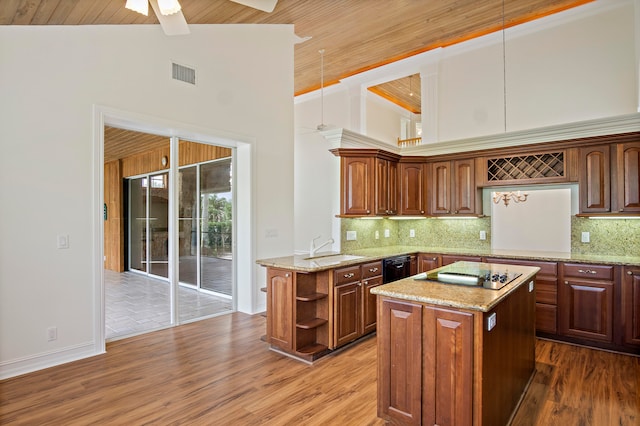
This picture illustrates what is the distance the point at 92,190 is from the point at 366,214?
10.2ft

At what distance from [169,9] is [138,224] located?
3.37m

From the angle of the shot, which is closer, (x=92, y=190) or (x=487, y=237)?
(x=92, y=190)

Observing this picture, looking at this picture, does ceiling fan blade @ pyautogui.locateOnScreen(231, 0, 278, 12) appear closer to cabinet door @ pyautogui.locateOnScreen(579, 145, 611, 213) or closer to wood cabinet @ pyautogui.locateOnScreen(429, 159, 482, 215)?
wood cabinet @ pyautogui.locateOnScreen(429, 159, 482, 215)

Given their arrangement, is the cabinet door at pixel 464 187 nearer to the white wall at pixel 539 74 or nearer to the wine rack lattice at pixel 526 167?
the wine rack lattice at pixel 526 167

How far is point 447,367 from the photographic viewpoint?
2070mm

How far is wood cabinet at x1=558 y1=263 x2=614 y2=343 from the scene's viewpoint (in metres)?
3.68

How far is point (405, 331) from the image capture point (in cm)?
226

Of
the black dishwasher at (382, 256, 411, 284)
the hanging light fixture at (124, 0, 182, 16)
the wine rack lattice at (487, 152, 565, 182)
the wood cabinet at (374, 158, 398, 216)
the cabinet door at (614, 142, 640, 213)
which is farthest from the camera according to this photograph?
the wood cabinet at (374, 158, 398, 216)

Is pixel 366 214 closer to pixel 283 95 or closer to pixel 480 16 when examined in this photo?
pixel 283 95

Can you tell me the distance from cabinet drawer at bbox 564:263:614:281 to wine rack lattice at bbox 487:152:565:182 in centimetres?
115

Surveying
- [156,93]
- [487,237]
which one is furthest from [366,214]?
[156,93]

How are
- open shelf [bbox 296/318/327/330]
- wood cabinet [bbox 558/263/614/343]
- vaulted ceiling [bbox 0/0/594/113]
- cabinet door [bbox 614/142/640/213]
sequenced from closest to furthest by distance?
1. vaulted ceiling [bbox 0/0/594/113]
2. open shelf [bbox 296/318/327/330]
3. wood cabinet [bbox 558/263/614/343]
4. cabinet door [bbox 614/142/640/213]

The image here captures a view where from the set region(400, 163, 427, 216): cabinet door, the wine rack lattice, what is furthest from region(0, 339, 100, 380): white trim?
the wine rack lattice

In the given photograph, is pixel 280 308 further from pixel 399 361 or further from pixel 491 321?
pixel 491 321
